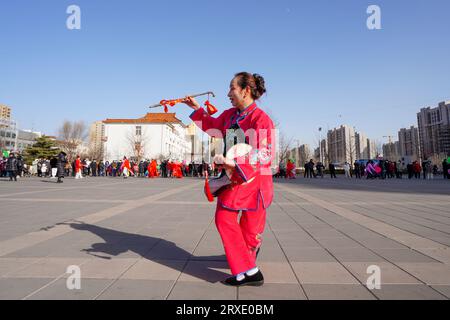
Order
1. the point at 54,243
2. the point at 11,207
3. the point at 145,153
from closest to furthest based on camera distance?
the point at 54,243 < the point at 11,207 < the point at 145,153

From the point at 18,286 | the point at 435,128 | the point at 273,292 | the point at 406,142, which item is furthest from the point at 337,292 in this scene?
the point at 406,142

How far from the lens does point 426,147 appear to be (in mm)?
78688

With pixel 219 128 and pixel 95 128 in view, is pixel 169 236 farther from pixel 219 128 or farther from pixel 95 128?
pixel 95 128

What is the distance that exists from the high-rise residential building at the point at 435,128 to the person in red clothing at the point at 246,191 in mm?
80322

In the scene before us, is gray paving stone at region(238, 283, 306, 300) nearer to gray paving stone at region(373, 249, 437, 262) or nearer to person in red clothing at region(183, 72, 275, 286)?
person in red clothing at region(183, 72, 275, 286)

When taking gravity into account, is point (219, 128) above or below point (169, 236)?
above

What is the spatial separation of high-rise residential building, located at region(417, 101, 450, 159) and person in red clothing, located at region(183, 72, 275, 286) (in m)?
80.3

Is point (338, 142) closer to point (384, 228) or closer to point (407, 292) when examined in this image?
point (384, 228)

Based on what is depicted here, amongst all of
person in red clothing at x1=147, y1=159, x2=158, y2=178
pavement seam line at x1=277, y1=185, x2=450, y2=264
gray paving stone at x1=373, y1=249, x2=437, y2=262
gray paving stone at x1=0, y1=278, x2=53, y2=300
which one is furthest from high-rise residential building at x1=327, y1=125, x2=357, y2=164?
gray paving stone at x1=0, y1=278, x2=53, y2=300

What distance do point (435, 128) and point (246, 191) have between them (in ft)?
294

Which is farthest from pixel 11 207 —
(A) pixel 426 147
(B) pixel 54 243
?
(A) pixel 426 147

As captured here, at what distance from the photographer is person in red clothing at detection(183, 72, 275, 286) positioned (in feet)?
7.27

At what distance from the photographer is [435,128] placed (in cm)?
7325
